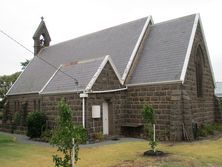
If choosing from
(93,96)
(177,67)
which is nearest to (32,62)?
(93,96)

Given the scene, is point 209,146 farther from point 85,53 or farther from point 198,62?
point 85,53

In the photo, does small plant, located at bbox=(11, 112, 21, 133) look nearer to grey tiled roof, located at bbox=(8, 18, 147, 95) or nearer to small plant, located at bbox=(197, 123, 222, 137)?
grey tiled roof, located at bbox=(8, 18, 147, 95)

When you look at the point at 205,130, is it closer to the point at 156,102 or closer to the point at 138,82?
the point at 156,102

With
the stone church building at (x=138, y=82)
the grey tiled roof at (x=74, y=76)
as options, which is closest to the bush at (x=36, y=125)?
the stone church building at (x=138, y=82)

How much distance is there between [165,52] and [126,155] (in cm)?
981

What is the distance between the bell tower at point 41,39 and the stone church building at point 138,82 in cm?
885

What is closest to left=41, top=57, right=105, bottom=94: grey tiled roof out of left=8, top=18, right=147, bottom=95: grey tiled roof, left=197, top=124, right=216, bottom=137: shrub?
left=8, top=18, right=147, bottom=95: grey tiled roof

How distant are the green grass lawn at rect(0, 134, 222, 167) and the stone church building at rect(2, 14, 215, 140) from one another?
97.6 inches

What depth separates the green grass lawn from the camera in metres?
12.5

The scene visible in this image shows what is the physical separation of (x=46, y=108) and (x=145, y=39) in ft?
29.1

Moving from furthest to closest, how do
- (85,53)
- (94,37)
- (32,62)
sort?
(32,62) → (94,37) → (85,53)

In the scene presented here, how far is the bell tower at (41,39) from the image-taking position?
1389 inches

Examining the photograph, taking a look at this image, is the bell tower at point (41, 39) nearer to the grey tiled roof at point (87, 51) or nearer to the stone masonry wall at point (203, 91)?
the grey tiled roof at point (87, 51)

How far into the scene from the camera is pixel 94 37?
28656 millimetres
